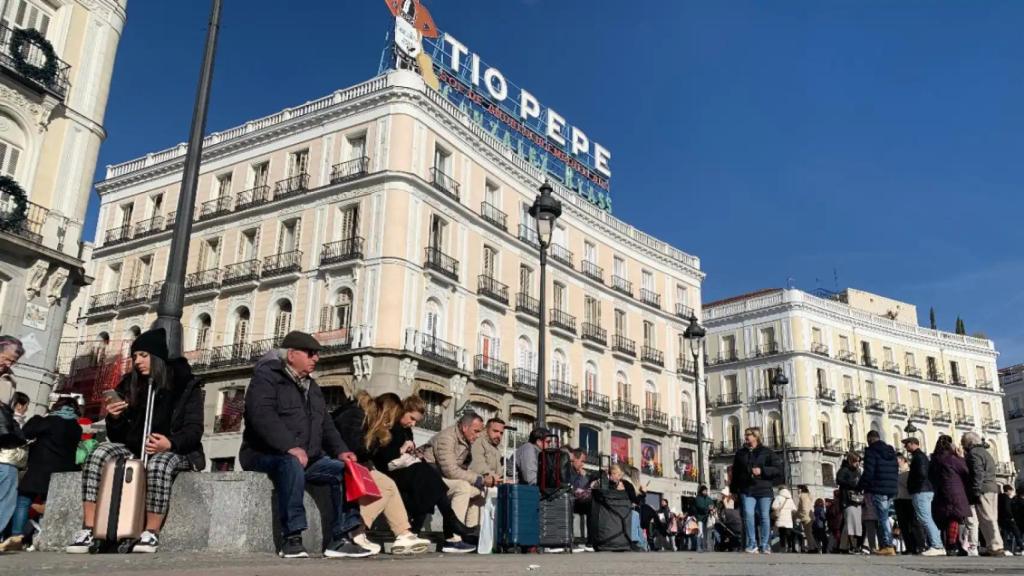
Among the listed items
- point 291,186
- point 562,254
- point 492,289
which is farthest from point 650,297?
point 291,186

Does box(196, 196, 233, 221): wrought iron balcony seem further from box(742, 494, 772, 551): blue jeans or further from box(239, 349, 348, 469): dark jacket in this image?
box(239, 349, 348, 469): dark jacket

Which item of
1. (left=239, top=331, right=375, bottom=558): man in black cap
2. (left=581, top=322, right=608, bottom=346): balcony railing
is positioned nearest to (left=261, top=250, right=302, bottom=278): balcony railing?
(left=581, top=322, right=608, bottom=346): balcony railing

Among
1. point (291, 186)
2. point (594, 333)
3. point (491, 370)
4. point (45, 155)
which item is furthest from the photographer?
point (594, 333)

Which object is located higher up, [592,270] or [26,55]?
[592,270]

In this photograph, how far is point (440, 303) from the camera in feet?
95.8

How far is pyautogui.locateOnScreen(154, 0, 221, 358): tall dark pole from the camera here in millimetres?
6570

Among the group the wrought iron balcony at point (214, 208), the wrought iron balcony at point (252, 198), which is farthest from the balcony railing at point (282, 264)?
the wrought iron balcony at point (214, 208)

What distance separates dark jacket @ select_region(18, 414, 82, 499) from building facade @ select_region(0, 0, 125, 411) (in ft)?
42.2

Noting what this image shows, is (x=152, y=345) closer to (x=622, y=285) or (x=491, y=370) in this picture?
(x=491, y=370)

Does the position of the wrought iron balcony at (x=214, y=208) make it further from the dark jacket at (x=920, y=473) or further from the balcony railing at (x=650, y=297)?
the dark jacket at (x=920, y=473)

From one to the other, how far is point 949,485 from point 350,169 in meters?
Result: 23.7

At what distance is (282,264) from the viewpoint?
29781 mm

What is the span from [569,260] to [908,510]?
24726mm

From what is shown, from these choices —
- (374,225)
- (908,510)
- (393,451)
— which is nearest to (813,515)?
(908,510)
